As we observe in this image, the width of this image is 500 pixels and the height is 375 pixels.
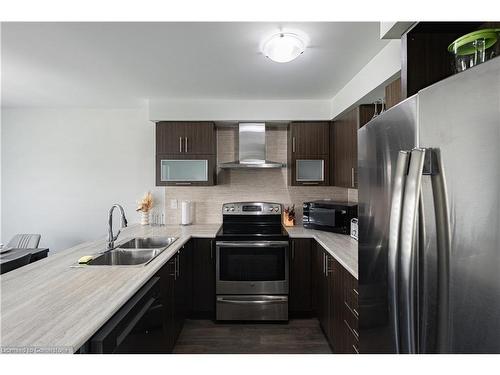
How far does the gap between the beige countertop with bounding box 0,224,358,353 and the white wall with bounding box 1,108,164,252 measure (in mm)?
1590

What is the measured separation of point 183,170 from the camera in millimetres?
3207

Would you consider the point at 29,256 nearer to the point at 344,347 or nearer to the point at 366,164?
the point at 344,347

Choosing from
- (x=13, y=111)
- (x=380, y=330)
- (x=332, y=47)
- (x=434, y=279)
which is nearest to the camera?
(x=434, y=279)

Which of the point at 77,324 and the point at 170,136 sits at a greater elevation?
the point at 170,136

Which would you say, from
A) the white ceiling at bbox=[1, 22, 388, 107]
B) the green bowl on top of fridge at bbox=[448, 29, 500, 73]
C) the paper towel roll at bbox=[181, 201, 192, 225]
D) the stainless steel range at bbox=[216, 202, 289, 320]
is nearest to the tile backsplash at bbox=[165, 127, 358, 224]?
the paper towel roll at bbox=[181, 201, 192, 225]

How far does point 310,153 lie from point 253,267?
1.49m

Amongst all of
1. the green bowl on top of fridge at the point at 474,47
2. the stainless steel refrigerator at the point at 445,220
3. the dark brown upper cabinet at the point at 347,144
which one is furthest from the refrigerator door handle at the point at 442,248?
the dark brown upper cabinet at the point at 347,144

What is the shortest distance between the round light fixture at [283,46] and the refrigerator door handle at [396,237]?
4.34ft

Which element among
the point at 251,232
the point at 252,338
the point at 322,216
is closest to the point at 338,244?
the point at 322,216

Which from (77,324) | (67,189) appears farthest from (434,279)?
(67,189)

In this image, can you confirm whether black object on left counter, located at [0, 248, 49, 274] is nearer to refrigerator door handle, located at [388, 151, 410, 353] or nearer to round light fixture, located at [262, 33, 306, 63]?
round light fixture, located at [262, 33, 306, 63]

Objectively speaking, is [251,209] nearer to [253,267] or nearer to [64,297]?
[253,267]

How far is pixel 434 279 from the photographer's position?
62 cm

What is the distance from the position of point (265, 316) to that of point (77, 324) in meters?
2.08
